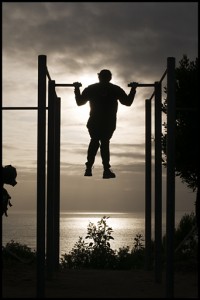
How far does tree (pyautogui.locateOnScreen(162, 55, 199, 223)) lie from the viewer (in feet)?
56.6

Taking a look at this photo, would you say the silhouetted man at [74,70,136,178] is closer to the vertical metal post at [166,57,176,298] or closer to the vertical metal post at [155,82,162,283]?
the vertical metal post at [155,82,162,283]

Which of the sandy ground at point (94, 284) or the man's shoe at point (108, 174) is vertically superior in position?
the man's shoe at point (108, 174)

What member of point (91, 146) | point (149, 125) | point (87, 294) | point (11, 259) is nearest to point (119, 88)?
point (91, 146)

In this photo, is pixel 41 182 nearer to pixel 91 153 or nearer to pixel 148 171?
pixel 91 153

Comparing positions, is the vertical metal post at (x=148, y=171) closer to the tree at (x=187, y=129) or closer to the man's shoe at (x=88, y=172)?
the man's shoe at (x=88, y=172)

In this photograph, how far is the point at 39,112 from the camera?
29.2 ft

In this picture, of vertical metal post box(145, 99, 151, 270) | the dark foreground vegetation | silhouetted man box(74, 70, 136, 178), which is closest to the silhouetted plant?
the dark foreground vegetation

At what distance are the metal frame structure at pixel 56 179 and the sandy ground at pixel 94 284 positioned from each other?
37 cm

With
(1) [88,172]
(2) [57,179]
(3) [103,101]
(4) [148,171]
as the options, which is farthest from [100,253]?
(3) [103,101]

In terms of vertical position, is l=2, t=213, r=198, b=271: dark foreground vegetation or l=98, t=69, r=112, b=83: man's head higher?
l=98, t=69, r=112, b=83: man's head

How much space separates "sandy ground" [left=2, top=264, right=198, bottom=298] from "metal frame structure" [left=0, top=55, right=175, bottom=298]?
37cm

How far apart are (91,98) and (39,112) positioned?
1.80 meters

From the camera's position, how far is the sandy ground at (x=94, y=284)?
9711 millimetres

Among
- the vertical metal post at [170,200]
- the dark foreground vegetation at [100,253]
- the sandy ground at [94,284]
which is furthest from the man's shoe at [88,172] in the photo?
the dark foreground vegetation at [100,253]
